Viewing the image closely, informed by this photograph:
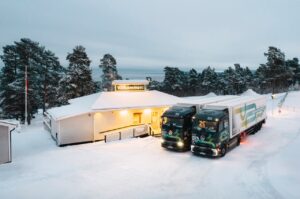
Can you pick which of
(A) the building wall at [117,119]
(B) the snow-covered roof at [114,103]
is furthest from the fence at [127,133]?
(B) the snow-covered roof at [114,103]

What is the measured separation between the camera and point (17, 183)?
13.5 m

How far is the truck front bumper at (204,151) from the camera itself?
57.4 ft

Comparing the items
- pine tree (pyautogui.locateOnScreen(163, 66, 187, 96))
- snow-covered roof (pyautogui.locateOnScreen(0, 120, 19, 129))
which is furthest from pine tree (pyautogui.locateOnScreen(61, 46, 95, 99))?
pine tree (pyautogui.locateOnScreen(163, 66, 187, 96))

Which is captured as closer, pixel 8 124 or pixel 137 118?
pixel 8 124

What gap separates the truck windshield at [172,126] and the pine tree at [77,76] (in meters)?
25.1

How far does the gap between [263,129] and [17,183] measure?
2279 cm

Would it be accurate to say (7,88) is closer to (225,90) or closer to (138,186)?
(138,186)

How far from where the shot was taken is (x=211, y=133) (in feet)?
58.0

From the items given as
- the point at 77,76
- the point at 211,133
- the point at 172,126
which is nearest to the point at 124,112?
the point at 172,126

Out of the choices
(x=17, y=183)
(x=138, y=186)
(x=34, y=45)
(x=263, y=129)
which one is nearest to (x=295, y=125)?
(x=263, y=129)

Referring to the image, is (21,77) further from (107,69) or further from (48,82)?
(107,69)

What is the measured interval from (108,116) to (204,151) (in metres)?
10.8

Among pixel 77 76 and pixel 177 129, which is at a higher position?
pixel 77 76

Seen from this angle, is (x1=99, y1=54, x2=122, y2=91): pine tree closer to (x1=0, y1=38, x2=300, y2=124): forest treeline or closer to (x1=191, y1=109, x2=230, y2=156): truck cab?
(x1=0, y1=38, x2=300, y2=124): forest treeline
